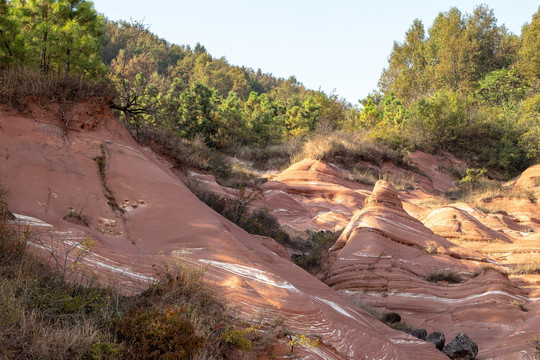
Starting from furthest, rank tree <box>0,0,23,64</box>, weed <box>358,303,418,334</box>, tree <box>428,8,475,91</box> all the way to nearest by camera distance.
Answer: tree <box>428,8,475,91</box> < tree <box>0,0,23,64</box> < weed <box>358,303,418,334</box>

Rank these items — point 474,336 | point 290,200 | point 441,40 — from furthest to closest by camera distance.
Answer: point 441,40
point 290,200
point 474,336

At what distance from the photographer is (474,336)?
6992mm

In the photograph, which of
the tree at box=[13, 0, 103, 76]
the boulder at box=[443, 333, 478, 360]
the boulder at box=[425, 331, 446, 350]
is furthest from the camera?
the tree at box=[13, 0, 103, 76]

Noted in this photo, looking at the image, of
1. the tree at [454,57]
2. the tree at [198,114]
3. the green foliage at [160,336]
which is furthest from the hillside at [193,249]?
the tree at [454,57]

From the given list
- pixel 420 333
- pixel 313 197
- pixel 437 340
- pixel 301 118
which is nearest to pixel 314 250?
pixel 420 333

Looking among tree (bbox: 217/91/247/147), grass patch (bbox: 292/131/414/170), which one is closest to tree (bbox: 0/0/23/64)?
grass patch (bbox: 292/131/414/170)

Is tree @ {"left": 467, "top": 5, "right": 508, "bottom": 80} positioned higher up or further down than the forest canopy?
higher up

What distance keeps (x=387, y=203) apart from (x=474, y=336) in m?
5.40

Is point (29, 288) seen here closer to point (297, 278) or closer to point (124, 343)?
point (124, 343)

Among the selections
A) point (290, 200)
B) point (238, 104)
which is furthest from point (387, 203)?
point (238, 104)

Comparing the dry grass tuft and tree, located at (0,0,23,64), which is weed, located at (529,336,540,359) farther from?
the dry grass tuft

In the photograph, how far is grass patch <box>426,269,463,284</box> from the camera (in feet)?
30.3

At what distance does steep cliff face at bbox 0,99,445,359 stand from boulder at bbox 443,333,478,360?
421mm

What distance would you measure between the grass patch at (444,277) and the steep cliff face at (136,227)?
9.86ft
